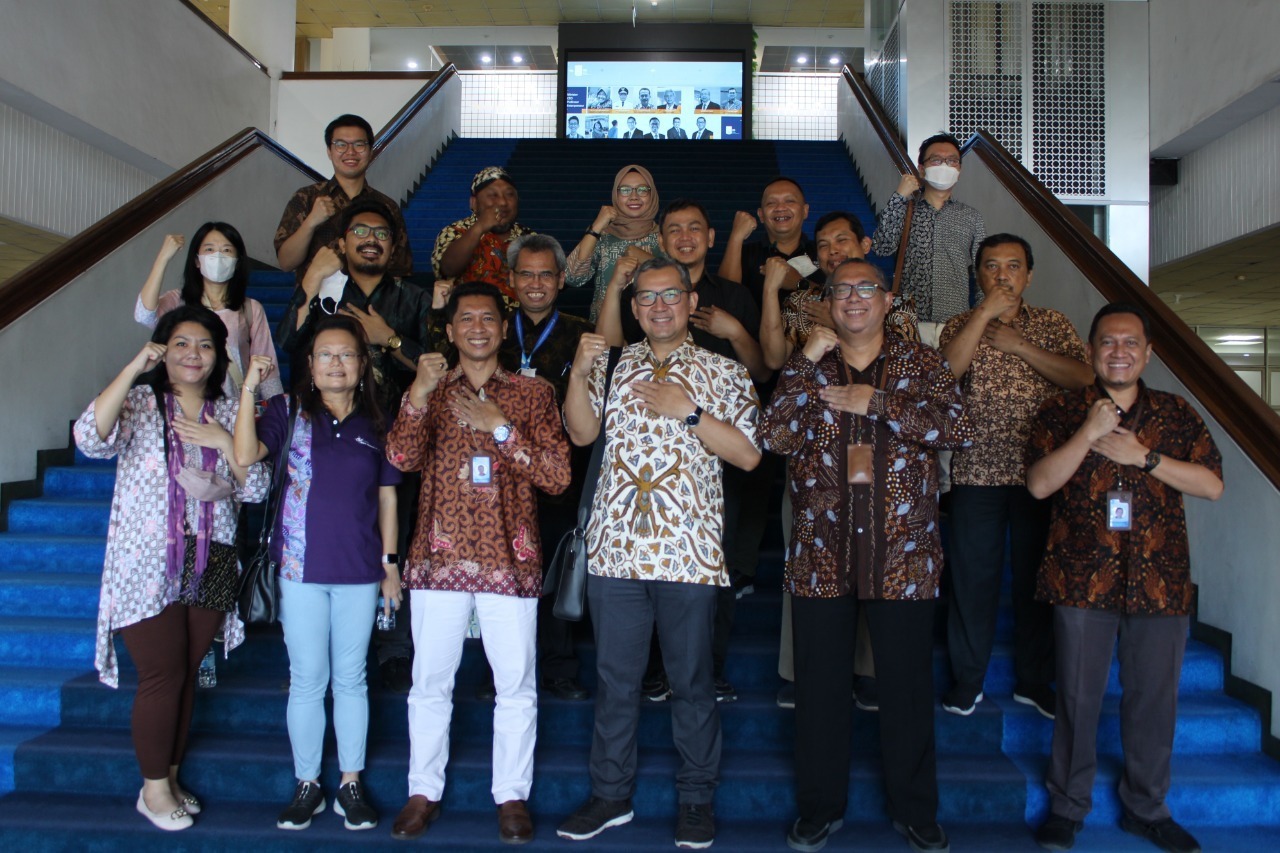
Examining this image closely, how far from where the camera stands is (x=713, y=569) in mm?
2670

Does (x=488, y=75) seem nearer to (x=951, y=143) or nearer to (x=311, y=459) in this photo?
(x=951, y=143)

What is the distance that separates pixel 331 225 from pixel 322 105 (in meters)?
7.80

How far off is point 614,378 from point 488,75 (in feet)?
37.8

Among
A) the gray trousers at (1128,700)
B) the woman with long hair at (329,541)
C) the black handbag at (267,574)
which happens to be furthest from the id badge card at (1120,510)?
the black handbag at (267,574)

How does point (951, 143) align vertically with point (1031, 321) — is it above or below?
above

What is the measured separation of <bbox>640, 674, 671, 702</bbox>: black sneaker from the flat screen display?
12.2m

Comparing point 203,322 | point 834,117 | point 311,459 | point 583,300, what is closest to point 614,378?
point 311,459

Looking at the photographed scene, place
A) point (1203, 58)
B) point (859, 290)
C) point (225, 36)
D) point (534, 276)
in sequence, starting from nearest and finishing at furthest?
1. point (859, 290)
2. point (534, 276)
3. point (1203, 58)
4. point (225, 36)

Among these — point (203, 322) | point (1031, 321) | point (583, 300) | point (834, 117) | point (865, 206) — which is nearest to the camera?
point (203, 322)

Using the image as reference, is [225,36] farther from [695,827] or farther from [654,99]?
[695,827]

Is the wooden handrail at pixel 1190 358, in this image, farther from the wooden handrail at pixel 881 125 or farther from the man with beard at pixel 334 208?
the man with beard at pixel 334 208

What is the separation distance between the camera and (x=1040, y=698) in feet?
10.2

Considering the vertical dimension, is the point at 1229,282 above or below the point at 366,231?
above

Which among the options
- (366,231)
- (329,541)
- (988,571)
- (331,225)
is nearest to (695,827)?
(988,571)
